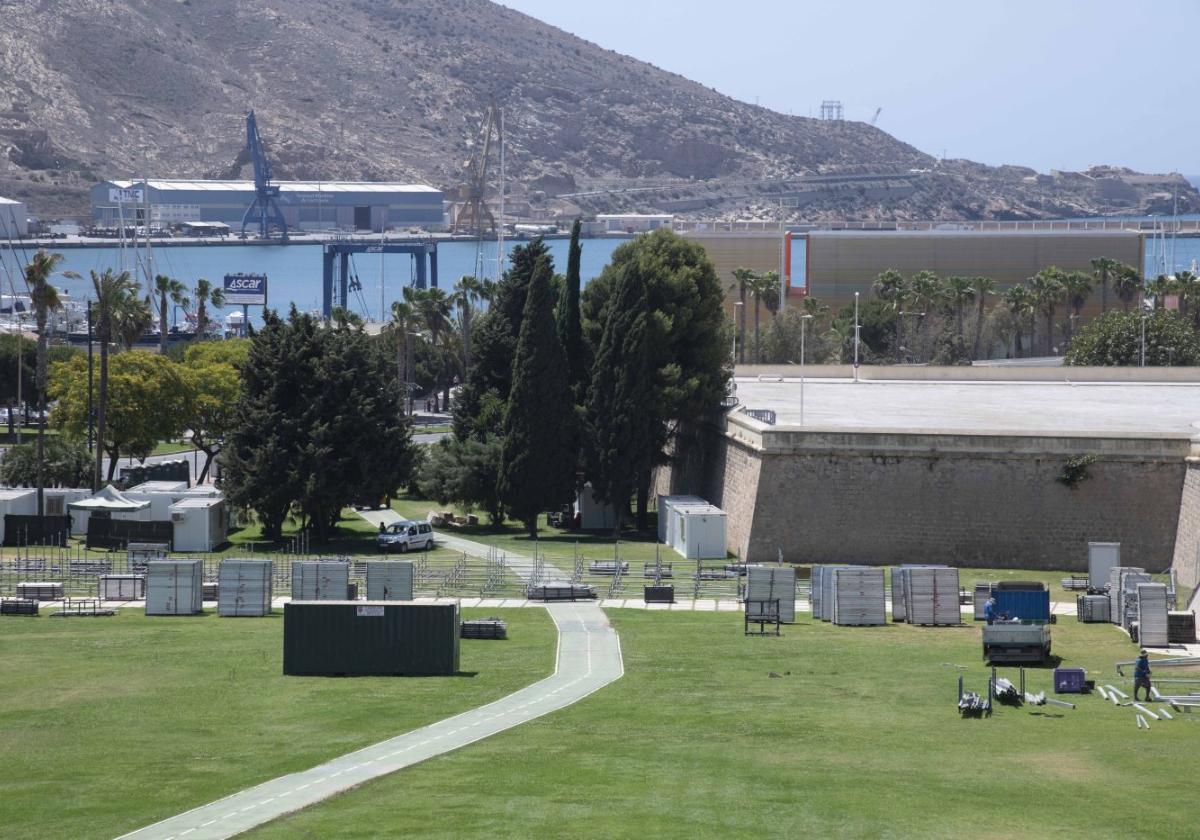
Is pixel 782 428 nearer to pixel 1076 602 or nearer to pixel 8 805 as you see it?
pixel 1076 602

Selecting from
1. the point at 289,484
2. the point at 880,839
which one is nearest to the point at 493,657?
the point at 880,839

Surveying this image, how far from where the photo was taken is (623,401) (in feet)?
211

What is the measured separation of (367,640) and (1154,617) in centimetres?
1744

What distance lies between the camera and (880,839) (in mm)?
24500

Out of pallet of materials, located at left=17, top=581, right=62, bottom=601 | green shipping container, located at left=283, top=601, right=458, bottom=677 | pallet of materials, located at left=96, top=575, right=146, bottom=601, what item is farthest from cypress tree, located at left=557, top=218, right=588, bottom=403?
green shipping container, located at left=283, top=601, right=458, bottom=677

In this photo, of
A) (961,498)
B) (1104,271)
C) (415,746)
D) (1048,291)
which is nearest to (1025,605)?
(961,498)

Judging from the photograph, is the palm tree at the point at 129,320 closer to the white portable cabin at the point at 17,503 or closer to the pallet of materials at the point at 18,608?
the white portable cabin at the point at 17,503

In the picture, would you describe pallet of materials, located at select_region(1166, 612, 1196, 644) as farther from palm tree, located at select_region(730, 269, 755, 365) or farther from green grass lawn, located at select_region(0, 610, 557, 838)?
palm tree, located at select_region(730, 269, 755, 365)

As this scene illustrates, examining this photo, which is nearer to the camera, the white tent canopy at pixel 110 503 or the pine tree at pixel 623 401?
the white tent canopy at pixel 110 503

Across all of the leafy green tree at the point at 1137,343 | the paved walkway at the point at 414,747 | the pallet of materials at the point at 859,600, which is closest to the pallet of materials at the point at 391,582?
the paved walkway at the point at 414,747

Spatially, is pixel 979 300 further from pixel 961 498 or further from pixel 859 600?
pixel 859 600

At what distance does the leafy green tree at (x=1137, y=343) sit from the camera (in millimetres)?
94625

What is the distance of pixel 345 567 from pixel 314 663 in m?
8.81

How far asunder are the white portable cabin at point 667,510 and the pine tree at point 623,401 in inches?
61.7
